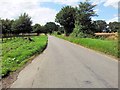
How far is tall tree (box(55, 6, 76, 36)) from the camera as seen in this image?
9662 centimetres

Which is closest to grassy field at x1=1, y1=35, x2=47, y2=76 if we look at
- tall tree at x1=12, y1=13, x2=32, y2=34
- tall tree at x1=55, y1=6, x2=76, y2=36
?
tall tree at x1=12, y1=13, x2=32, y2=34

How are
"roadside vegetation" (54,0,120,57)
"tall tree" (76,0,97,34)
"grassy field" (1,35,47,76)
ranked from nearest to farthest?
Answer: "grassy field" (1,35,47,76) → "roadside vegetation" (54,0,120,57) → "tall tree" (76,0,97,34)

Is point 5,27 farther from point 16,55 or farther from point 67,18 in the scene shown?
point 16,55

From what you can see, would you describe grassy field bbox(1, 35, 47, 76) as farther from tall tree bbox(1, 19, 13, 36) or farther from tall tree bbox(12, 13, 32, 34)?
tall tree bbox(12, 13, 32, 34)

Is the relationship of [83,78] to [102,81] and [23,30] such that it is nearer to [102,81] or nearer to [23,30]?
[102,81]

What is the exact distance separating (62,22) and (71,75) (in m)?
87.7

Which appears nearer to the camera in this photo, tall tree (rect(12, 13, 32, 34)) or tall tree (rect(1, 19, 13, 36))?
tall tree (rect(1, 19, 13, 36))

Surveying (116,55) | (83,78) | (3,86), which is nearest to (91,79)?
(83,78)

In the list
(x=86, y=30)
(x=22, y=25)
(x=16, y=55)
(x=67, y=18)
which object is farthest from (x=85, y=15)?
(x=16, y=55)

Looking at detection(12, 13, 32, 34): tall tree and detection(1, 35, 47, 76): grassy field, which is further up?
detection(12, 13, 32, 34): tall tree

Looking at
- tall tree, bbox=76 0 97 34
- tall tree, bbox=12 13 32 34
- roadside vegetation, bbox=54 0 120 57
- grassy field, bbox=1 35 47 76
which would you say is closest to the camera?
grassy field, bbox=1 35 47 76

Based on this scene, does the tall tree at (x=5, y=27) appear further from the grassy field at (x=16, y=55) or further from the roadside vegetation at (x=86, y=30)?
the grassy field at (x=16, y=55)

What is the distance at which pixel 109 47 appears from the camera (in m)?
24.5

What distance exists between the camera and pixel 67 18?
98.2m
